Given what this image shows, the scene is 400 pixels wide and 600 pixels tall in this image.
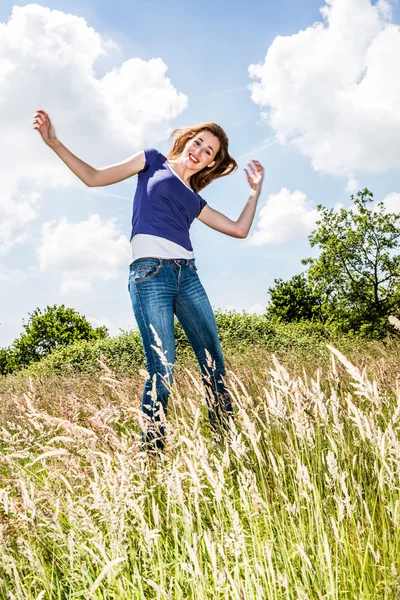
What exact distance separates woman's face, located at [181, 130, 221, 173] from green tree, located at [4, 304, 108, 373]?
14.6 meters

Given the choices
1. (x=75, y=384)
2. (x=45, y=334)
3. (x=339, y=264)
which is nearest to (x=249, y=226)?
(x=75, y=384)

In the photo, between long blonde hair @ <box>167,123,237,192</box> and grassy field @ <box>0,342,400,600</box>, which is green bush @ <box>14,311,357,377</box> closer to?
long blonde hair @ <box>167,123,237,192</box>

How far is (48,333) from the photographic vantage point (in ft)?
58.3

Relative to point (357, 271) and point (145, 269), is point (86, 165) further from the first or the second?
point (357, 271)

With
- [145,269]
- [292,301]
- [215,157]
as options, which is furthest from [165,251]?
[292,301]

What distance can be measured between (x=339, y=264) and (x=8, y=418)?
1304 cm

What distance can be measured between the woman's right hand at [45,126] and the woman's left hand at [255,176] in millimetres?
1680

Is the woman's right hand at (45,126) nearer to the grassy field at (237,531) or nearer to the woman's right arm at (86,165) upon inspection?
the woman's right arm at (86,165)

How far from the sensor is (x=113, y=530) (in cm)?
168

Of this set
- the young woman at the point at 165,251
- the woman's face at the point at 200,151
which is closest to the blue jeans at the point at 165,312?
the young woman at the point at 165,251

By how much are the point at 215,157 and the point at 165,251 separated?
1.27 m

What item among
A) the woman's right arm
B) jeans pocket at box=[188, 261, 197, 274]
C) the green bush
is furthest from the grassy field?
the green bush

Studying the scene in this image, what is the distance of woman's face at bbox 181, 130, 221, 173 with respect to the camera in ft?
12.3

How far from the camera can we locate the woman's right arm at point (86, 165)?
3037 millimetres
